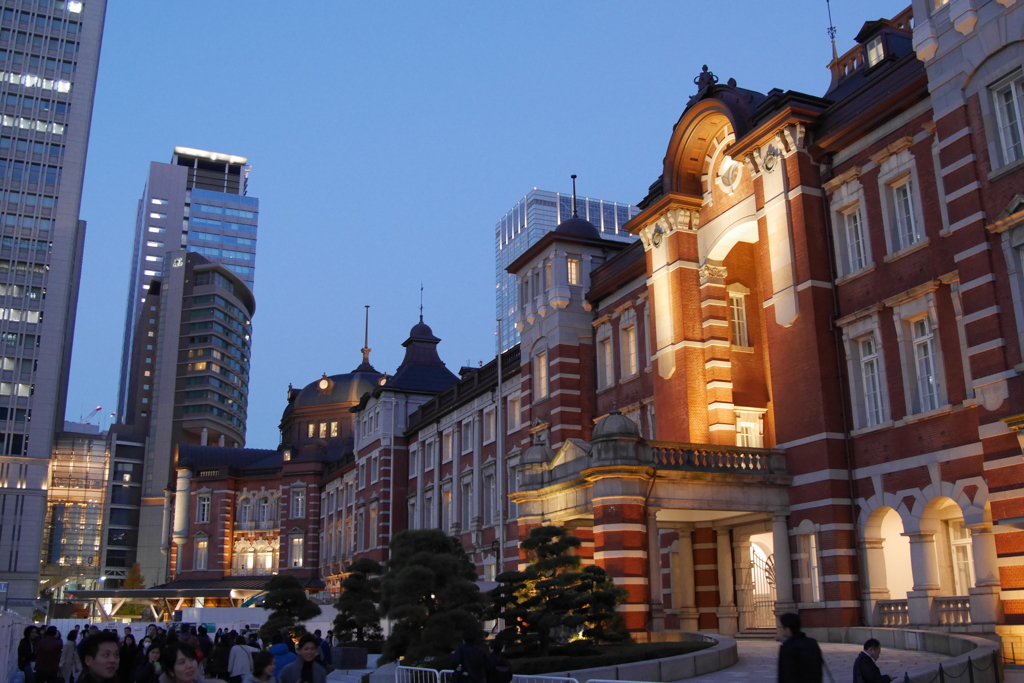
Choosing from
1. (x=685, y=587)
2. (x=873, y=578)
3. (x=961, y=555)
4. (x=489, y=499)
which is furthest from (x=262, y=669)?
(x=489, y=499)

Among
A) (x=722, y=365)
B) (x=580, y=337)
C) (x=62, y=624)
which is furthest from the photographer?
(x=62, y=624)

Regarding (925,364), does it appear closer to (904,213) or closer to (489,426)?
(904,213)

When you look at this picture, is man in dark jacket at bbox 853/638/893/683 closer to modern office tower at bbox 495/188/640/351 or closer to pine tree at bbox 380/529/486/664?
pine tree at bbox 380/529/486/664

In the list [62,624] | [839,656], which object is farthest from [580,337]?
[62,624]

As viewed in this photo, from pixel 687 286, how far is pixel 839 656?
12.9 meters

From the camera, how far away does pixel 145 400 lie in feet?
427

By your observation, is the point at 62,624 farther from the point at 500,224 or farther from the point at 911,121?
the point at 500,224

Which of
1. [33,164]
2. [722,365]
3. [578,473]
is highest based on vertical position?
[33,164]

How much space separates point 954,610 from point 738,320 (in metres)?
11.6

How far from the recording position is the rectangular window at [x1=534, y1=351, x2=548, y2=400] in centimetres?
3688

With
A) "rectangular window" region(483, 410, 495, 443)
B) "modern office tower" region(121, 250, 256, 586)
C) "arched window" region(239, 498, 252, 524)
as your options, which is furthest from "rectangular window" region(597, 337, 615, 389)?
"modern office tower" region(121, 250, 256, 586)

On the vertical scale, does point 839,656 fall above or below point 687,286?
below

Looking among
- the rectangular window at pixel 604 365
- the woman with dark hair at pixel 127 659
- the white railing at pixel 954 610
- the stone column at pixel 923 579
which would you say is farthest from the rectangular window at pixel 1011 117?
the woman with dark hair at pixel 127 659

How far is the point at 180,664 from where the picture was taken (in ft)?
21.5
